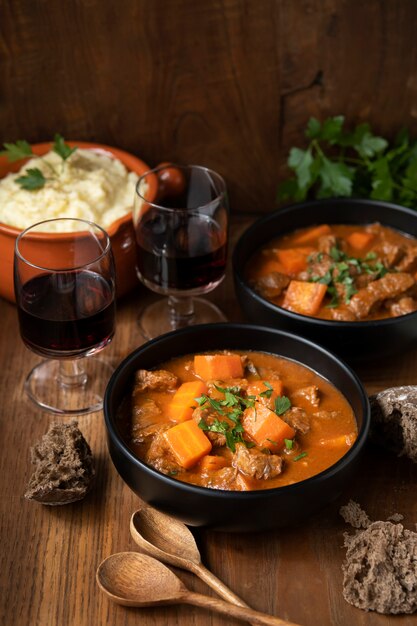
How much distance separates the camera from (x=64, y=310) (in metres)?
2.97

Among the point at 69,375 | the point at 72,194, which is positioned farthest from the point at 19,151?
the point at 69,375

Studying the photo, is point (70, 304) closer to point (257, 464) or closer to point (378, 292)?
point (257, 464)

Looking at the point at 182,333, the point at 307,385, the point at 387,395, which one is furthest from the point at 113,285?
the point at 387,395

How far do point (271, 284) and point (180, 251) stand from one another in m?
0.43

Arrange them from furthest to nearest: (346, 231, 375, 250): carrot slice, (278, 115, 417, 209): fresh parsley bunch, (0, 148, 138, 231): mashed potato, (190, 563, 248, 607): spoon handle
Answer: (278, 115, 417, 209): fresh parsley bunch → (346, 231, 375, 250): carrot slice → (0, 148, 138, 231): mashed potato → (190, 563, 248, 607): spoon handle

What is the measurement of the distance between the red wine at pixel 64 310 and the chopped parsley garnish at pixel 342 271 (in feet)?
3.04

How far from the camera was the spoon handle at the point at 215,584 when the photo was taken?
253 centimetres

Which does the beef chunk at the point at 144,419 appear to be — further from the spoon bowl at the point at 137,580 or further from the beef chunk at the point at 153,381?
the spoon bowl at the point at 137,580

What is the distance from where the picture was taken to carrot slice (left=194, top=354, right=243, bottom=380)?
10.1 ft

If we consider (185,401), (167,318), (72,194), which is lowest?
(167,318)

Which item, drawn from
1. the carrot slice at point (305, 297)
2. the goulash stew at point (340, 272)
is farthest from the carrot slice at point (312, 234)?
the carrot slice at point (305, 297)

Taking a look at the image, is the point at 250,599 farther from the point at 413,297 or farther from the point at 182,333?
the point at 413,297

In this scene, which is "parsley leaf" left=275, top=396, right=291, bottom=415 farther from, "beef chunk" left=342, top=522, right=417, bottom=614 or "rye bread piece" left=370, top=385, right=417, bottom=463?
"beef chunk" left=342, top=522, right=417, bottom=614

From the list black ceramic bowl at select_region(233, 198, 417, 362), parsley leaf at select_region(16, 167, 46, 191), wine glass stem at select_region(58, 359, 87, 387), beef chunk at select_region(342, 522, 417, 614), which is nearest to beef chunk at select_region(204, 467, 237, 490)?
beef chunk at select_region(342, 522, 417, 614)
